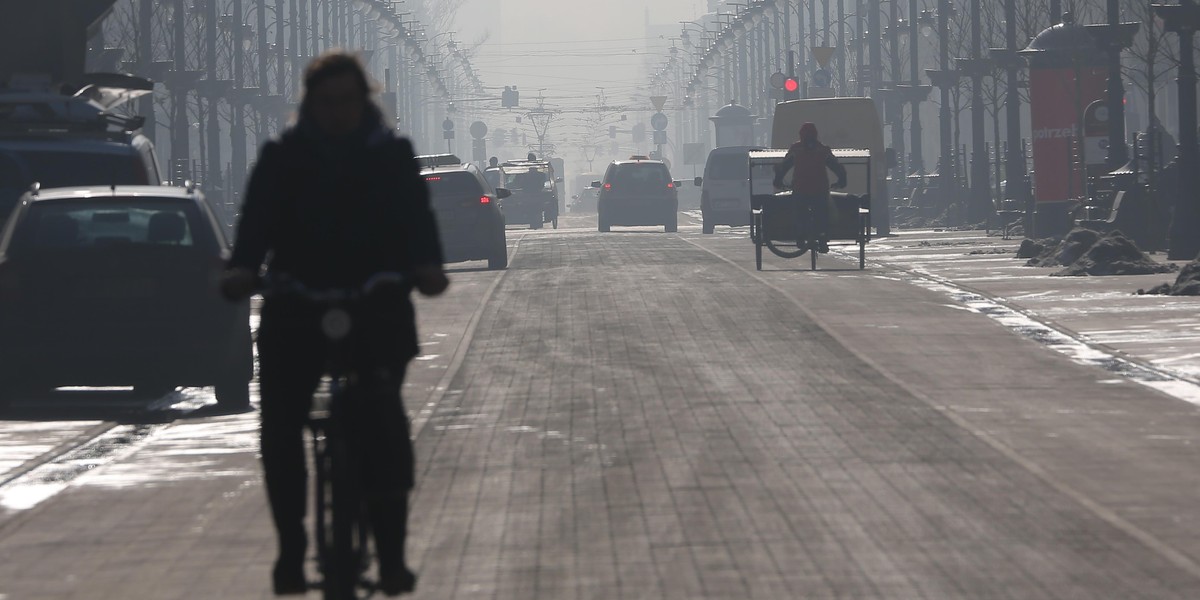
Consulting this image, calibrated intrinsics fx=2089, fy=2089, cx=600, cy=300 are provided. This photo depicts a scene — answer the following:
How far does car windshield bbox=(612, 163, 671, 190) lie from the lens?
49.7 metres

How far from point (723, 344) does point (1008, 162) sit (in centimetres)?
2746

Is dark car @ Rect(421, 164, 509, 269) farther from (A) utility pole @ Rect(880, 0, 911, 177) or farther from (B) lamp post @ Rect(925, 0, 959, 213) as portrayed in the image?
(A) utility pole @ Rect(880, 0, 911, 177)

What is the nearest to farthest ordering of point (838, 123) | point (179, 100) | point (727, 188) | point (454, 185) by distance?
point (454, 185), point (838, 123), point (727, 188), point (179, 100)

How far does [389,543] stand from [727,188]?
4183 cm

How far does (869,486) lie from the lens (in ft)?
31.2

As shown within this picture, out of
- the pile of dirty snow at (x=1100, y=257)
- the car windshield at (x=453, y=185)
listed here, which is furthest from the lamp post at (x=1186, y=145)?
the car windshield at (x=453, y=185)

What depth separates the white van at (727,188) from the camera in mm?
47125

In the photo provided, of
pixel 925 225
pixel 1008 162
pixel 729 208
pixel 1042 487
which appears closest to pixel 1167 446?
pixel 1042 487

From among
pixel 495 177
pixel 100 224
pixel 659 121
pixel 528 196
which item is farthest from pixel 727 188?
pixel 659 121

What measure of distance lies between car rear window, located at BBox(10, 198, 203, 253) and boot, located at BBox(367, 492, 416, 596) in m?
7.89

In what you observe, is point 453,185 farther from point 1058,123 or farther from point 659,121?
point 659,121

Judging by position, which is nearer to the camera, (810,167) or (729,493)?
(729,493)

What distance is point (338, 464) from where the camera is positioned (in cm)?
591

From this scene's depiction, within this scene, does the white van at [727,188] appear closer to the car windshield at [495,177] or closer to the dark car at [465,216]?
the car windshield at [495,177]
